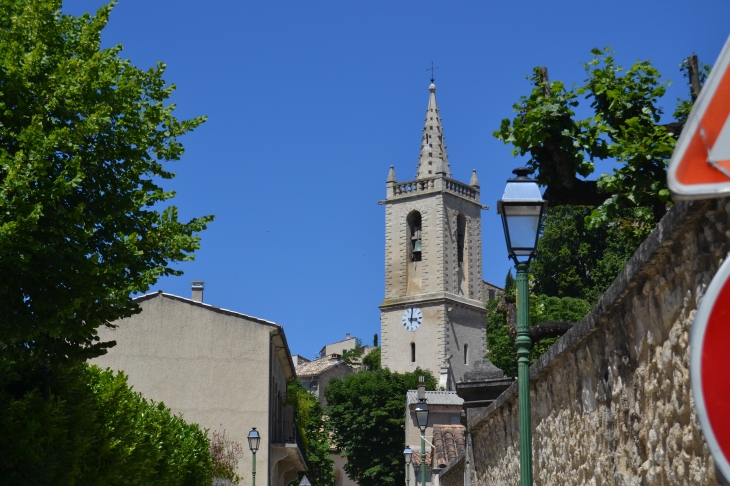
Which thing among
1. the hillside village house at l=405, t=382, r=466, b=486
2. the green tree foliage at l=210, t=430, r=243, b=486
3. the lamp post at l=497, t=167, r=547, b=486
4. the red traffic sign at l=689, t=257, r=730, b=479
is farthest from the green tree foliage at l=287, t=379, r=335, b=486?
the red traffic sign at l=689, t=257, r=730, b=479

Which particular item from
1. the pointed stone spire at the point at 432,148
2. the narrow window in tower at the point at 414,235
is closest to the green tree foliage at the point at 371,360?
the narrow window in tower at the point at 414,235

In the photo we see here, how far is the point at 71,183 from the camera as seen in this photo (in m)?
9.28

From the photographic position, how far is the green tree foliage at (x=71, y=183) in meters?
9.12

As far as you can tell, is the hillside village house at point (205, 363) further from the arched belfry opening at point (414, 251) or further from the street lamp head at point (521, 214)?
the arched belfry opening at point (414, 251)

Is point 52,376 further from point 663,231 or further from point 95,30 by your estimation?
point 663,231

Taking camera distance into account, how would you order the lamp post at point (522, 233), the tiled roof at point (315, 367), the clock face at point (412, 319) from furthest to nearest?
the tiled roof at point (315, 367) → the clock face at point (412, 319) → the lamp post at point (522, 233)

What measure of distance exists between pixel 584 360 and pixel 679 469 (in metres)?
1.82

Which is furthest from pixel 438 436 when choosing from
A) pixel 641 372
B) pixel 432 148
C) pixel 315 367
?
pixel 315 367

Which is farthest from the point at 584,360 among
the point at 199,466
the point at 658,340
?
the point at 199,466

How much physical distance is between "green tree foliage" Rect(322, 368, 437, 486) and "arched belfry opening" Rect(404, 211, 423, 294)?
61.3 feet

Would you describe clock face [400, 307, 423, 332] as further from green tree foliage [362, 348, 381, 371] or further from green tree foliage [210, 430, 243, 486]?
green tree foliage [210, 430, 243, 486]

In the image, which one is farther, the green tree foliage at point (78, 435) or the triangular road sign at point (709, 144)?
the green tree foliage at point (78, 435)

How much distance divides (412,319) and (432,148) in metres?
15.4

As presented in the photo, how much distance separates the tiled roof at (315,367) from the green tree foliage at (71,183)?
8068 cm
